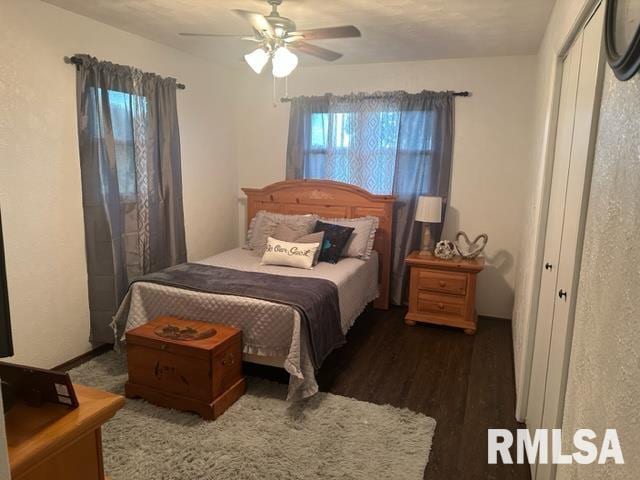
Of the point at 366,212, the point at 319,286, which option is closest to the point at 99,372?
the point at 319,286

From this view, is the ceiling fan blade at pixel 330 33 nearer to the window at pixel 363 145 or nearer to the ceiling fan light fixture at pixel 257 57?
the ceiling fan light fixture at pixel 257 57

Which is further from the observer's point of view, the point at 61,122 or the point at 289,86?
the point at 289,86

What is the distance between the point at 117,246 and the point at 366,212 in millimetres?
2214

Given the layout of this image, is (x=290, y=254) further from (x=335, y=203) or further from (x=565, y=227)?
(x=565, y=227)

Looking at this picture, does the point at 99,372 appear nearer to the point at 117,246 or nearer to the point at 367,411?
the point at 117,246

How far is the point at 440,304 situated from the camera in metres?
3.78

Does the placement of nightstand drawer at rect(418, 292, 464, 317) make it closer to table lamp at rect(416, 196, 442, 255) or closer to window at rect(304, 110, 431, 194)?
table lamp at rect(416, 196, 442, 255)

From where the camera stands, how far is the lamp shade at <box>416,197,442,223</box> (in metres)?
3.86

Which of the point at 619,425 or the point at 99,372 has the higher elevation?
the point at 619,425

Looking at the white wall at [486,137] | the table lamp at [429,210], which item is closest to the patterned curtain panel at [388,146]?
the white wall at [486,137]

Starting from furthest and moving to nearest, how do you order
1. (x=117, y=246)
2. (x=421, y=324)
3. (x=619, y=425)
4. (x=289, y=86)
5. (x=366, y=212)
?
(x=289, y=86) → (x=366, y=212) → (x=421, y=324) → (x=117, y=246) → (x=619, y=425)

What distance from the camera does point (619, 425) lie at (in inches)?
31.9

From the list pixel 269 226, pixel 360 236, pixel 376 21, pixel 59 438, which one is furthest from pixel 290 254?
pixel 59 438

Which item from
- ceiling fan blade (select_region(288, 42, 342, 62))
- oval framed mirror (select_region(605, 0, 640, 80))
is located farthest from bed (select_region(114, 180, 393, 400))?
oval framed mirror (select_region(605, 0, 640, 80))
